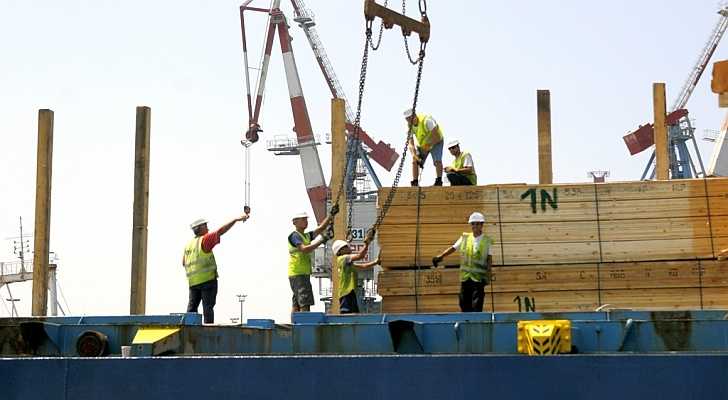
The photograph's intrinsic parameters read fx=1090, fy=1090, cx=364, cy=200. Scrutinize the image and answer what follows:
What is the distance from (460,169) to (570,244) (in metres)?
1.53

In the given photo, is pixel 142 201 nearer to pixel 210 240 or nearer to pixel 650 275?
pixel 210 240

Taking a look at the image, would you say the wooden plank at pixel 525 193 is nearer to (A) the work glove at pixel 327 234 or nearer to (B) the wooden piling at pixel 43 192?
(A) the work glove at pixel 327 234

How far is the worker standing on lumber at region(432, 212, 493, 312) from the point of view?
10477 mm

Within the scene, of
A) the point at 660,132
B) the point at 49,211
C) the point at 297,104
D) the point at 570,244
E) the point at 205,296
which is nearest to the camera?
the point at 205,296

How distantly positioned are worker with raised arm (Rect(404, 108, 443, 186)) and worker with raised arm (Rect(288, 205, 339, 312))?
133 centimetres

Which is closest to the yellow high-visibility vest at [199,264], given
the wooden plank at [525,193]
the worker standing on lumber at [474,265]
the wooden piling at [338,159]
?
the wooden plank at [525,193]

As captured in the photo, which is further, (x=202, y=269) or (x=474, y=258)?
(x=202, y=269)

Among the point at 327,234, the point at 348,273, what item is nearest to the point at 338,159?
the point at 327,234

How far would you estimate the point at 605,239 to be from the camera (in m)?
Answer: 12.0

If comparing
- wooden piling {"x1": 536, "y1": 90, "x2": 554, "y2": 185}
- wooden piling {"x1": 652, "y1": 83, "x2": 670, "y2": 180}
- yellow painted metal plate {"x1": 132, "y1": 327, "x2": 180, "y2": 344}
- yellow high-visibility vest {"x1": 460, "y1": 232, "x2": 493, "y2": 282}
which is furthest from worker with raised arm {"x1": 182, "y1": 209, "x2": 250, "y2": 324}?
wooden piling {"x1": 652, "y1": 83, "x2": 670, "y2": 180}

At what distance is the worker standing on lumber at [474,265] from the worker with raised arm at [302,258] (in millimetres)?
1889

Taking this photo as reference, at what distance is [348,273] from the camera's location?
1120 cm

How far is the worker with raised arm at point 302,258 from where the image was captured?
11.8 meters

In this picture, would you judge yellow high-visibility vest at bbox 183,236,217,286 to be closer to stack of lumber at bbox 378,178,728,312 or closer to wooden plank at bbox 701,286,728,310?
stack of lumber at bbox 378,178,728,312
